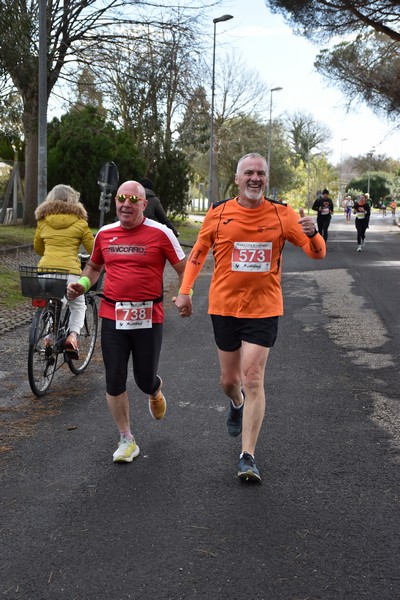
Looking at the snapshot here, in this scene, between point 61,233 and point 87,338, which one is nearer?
point 61,233

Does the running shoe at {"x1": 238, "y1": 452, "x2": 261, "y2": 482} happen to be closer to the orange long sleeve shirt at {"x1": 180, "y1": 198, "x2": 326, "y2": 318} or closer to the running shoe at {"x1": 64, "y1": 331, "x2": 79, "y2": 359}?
the orange long sleeve shirt at {"x1": 180, "y1": 198, "x2": 326, "y2": 318}

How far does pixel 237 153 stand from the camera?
60.7 m

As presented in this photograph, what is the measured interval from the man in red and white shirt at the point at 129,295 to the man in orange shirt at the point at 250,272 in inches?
9.7

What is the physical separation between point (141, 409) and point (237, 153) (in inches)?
2207

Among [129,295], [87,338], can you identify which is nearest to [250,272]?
[129,295]

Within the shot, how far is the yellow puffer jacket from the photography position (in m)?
6.74

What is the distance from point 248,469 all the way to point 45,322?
9.06 feet

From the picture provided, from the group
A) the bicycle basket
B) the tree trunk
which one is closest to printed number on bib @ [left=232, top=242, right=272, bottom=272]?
the bicycle basket

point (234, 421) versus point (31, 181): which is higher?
point (31, 181)

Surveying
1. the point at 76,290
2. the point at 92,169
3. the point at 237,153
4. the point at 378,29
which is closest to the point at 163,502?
the point at 76,290

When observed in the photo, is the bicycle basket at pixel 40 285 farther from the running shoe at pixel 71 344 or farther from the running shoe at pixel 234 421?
the running shoe at pixel 234 421

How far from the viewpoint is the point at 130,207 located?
4781 mm

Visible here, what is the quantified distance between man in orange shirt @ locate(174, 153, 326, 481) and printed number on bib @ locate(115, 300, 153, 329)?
0.23 m

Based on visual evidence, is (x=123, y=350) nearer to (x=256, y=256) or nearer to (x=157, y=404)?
(x=157, y=404)
